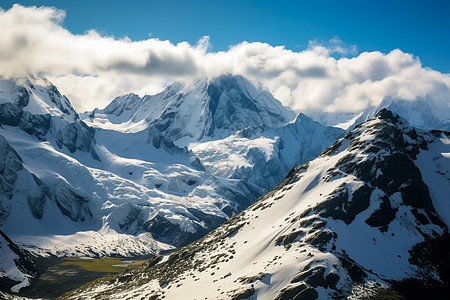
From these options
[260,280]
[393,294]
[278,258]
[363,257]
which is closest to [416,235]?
[363,257]

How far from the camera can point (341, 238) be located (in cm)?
9538

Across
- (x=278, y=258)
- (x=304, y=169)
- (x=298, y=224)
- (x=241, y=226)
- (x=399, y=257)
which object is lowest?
(x=399, y=257)

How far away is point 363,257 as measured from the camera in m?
91.2

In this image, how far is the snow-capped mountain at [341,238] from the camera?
8306cm

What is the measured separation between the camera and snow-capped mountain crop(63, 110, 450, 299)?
273 ft

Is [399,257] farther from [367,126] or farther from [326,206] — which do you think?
[367,126]

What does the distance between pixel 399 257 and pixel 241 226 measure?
5334cm

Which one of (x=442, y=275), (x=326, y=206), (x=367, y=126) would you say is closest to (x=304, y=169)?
(x=367, y=126)

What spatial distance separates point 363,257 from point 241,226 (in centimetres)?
4984

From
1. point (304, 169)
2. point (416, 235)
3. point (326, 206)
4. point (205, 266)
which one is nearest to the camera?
point (416, 235)

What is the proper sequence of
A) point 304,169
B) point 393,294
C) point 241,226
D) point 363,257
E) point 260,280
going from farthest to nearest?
point 304,169 → point 241,226 → point 363,257 → point 260,280 → point 393,294

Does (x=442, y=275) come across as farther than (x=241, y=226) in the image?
No

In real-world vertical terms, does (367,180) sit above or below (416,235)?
Answer: above

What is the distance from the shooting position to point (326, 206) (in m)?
107
